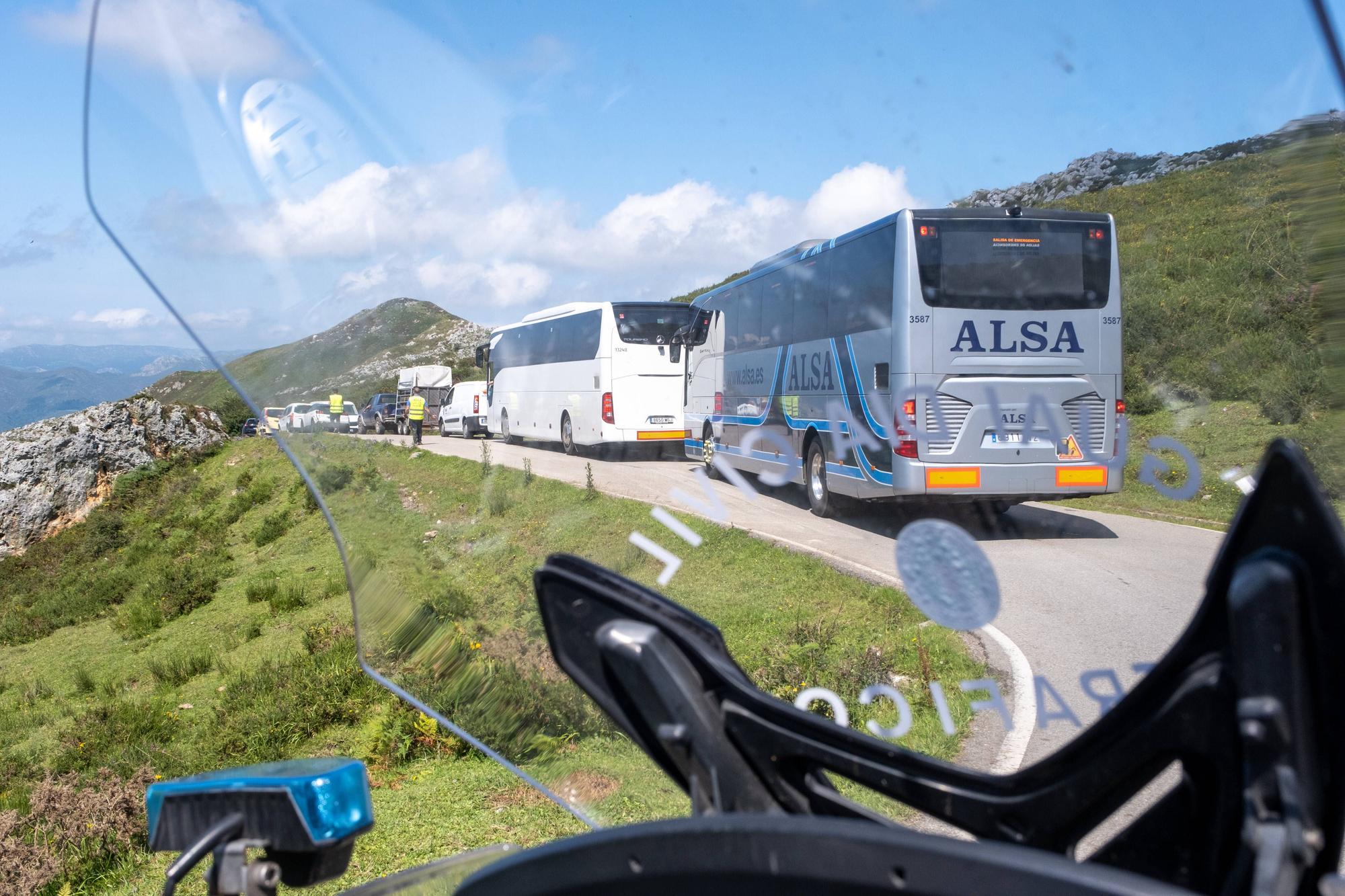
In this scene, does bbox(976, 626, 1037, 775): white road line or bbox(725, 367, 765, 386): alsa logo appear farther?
bbox(725, 367, 765, 386): alsa logo

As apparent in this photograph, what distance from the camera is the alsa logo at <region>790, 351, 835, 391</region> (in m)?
1.39

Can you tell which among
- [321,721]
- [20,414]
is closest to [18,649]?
[321,721]

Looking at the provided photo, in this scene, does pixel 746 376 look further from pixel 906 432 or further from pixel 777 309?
pixel 906 432

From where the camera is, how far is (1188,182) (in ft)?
3.66

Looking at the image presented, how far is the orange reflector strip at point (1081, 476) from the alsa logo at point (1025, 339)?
0.13 metres

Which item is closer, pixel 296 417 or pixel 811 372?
pixel 811 372

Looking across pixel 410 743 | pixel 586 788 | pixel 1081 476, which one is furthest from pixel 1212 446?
pixel 410 743

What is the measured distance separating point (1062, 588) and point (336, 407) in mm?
1158

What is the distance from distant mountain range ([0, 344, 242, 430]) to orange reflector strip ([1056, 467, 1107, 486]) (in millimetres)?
1301

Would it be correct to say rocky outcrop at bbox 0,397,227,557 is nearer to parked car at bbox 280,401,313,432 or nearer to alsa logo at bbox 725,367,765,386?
parked car at bbox 280,401,313,432

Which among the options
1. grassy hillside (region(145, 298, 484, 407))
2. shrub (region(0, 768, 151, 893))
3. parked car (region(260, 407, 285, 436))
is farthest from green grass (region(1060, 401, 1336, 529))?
shrub (region(0, 768, 151, 893))

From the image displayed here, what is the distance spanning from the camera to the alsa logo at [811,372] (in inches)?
54.9

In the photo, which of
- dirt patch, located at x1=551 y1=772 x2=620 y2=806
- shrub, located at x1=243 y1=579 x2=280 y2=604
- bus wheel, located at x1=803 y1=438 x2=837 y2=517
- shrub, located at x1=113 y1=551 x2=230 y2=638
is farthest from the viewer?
shrub, located at x1=113 y1=551 x2=230 y2=638

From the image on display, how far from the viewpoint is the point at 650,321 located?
1690 millimetres
